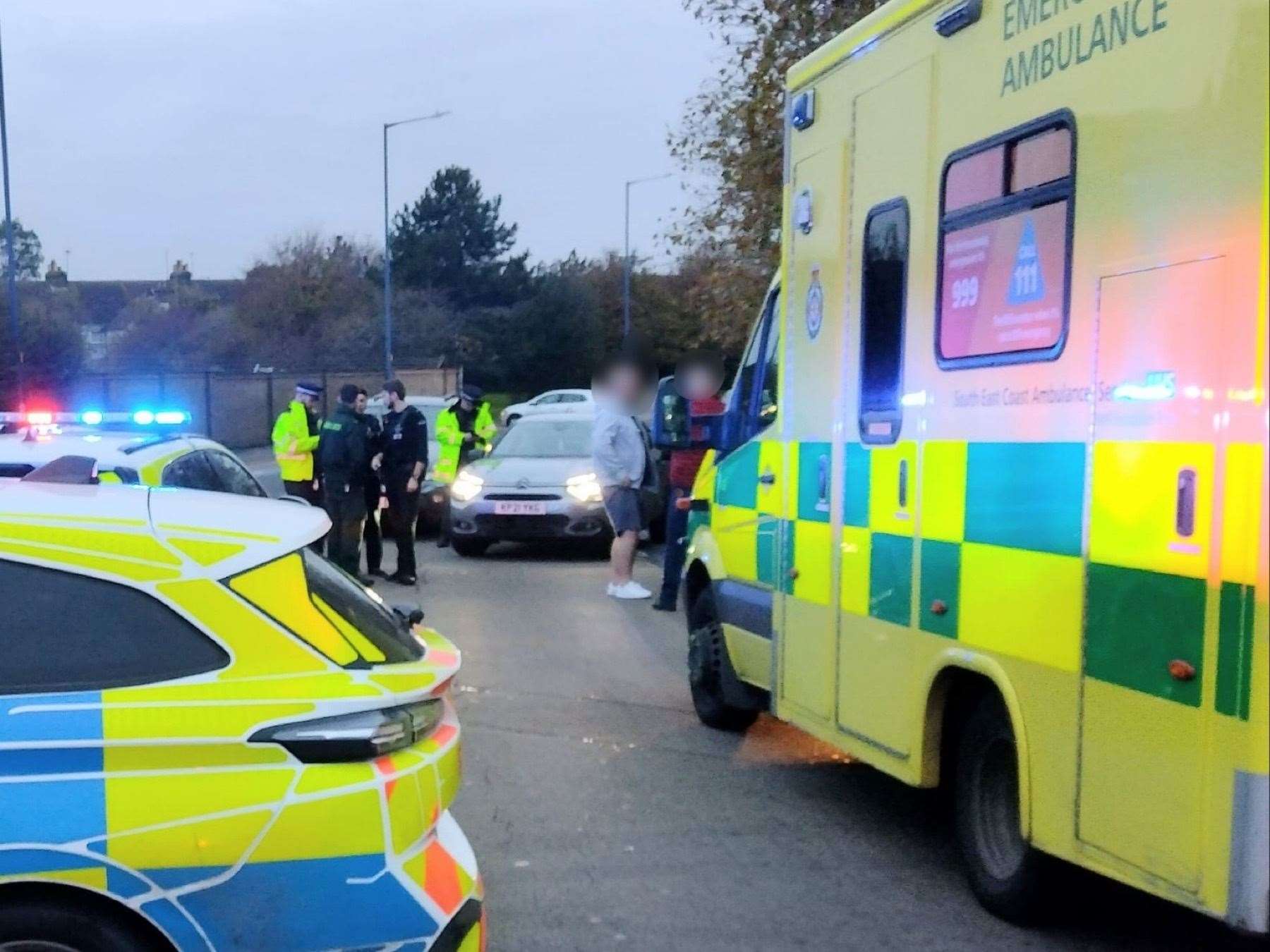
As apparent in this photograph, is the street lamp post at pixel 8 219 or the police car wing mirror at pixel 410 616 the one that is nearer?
the police car wing mirror at pixel 410 616

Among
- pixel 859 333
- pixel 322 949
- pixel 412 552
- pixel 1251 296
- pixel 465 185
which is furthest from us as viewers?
pixel 465 185

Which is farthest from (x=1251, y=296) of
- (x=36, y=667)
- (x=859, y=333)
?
(x=36, y=667)

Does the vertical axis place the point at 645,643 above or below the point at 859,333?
below

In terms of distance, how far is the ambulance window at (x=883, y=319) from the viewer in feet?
18.3

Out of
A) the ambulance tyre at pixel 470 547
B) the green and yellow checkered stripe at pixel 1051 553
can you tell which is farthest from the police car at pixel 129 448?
the ambulance tyre at pixel 470 547

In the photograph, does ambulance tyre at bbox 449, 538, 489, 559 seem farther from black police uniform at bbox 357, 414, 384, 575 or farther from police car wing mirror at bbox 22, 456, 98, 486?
police car wing mirror at bbox 22, 456, 98, 486

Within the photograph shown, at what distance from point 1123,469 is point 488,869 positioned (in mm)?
2814

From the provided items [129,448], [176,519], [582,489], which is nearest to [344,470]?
[582,489]

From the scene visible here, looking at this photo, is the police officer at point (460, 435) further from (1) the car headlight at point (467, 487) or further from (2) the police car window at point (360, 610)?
(2) the police car window at point (360, 610)

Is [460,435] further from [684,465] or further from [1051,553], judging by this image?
[1051,553]

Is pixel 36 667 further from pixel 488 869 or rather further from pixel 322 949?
pixel 488 869

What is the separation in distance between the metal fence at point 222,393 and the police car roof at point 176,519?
96.9 ft

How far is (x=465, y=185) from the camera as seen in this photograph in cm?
7731

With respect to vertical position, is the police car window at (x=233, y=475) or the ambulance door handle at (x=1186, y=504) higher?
the ambulance door handle at (x=1186, y=504)
